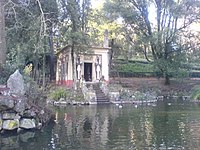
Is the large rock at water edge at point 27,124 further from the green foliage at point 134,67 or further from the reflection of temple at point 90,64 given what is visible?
the green foliage at point 134,67

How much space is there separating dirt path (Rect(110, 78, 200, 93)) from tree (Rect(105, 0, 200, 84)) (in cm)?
112

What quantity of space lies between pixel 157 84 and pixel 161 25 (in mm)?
6437

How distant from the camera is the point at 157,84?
125ft

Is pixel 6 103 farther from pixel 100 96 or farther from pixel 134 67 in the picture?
pixel 134 67

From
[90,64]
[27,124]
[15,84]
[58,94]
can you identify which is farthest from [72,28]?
[27,124]

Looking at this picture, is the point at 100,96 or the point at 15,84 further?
the point at 100,96

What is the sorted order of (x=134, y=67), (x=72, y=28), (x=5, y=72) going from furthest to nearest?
(x=134, y=67) → (x=72, y=28) → (x=5, y=72)

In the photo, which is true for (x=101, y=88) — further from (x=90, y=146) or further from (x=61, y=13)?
(x=90, y=146)

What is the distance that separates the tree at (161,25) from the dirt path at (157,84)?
3.66 feet

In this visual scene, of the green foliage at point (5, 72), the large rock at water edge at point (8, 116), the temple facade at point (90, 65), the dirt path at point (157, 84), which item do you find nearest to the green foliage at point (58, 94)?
the temple facade at point (90, 65)

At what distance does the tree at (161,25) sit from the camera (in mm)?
34719

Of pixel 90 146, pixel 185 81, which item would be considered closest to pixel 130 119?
pixel 90 146

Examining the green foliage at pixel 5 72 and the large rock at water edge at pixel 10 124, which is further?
the green foliage at pixel 5 72

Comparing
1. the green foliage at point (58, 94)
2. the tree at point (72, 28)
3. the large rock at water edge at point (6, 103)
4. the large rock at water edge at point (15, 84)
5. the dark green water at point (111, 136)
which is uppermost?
the tree at point (72, 28)
